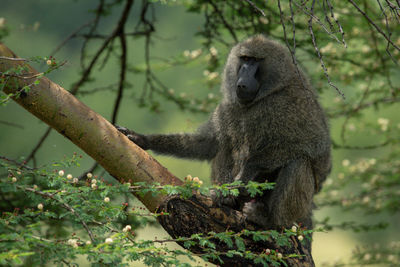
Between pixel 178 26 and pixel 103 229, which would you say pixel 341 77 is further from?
pixel 178 26

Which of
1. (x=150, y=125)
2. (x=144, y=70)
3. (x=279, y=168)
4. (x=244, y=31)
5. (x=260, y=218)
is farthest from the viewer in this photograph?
(x=150, y=125)

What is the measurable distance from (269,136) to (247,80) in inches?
19.1

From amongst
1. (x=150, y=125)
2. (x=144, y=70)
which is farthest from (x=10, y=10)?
(x=144, y=70)

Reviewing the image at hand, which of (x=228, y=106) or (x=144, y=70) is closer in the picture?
(x=228, y=106)

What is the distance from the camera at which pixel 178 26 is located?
2994 cm

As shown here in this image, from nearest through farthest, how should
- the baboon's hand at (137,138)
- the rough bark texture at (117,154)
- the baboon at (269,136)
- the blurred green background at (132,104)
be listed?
1. the rough bark texture at (117,154)
2. the baboon at (269,136)
3. the baboon's hand at (137,138)
4. the blurred green background at (132,104)

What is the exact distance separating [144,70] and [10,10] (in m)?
31.4

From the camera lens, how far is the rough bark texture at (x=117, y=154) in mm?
2943

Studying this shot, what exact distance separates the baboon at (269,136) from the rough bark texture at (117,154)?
37 cm

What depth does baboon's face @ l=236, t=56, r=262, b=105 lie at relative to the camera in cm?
388

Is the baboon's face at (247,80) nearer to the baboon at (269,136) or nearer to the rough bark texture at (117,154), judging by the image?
the baboon at (269,136)

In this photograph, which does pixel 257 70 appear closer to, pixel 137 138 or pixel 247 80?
pixel 247 80

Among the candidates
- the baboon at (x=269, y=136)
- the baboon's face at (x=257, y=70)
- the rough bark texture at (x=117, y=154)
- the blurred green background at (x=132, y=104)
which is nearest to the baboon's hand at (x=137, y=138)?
the baboon at (x=269, y=136)

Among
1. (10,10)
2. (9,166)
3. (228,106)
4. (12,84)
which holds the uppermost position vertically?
(10,10)
